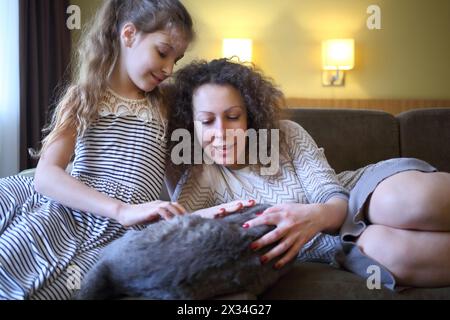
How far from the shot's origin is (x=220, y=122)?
1006 mm

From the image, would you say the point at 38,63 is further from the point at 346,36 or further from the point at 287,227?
the point at 287,227

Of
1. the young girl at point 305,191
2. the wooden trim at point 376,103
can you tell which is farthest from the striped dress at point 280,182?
the wooden trim at point 376,103

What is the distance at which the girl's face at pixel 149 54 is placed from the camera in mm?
1043

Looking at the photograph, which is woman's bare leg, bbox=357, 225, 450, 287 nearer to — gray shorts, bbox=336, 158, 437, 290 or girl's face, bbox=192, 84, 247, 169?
gray shorts, bbox=336, 158, 437, 290

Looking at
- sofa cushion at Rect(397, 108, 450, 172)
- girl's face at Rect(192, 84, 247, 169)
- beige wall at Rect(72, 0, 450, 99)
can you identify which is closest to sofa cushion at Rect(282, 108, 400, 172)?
sofa cushion at Rect(397, 108, 450, 172)

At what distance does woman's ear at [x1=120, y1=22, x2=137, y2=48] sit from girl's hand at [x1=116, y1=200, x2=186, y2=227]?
0.48 metres

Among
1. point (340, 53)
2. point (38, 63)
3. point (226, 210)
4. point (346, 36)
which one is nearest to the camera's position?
point (226, 210)

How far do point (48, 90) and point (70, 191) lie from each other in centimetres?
224

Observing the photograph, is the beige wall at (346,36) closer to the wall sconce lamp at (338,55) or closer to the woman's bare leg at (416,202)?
the wall sconce lamp at (338,55)

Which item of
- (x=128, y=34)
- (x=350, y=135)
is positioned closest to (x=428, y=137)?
(x=350, y=135)

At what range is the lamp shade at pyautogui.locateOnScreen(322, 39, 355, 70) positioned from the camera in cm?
312

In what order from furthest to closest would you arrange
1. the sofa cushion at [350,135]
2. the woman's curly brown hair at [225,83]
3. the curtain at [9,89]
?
the curtain at [9,89], the sofa cushion at [350,135], the woman's curly brown hair at [225,83]

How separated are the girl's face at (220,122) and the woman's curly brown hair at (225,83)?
0.10 feet

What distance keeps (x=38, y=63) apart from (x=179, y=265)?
8.61 ft
